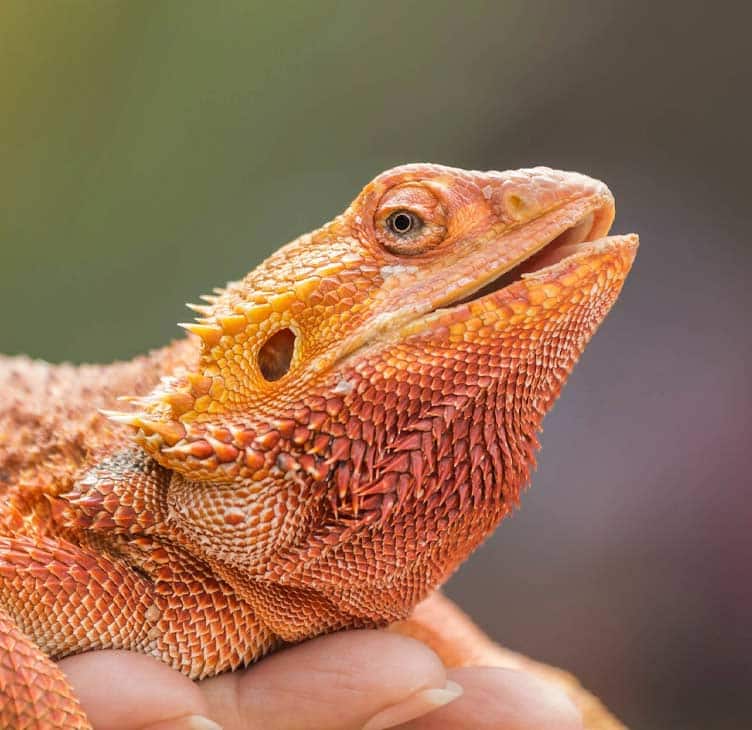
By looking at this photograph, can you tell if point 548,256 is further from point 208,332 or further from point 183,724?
point 183,724

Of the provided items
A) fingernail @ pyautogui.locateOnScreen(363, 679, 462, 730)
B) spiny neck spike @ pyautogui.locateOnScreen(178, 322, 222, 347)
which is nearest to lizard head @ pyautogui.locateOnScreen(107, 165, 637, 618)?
spiny neck spike @ pyautogui.locateOnScreen(178, 322, 222, 347)

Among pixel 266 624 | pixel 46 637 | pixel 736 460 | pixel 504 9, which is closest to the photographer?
pixel 46 637

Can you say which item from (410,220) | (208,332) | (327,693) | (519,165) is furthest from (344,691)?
(519,165)

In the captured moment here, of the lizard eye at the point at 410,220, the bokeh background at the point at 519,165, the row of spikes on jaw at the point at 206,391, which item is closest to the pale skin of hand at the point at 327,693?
the row of spikes on jaw at the point at 206,391

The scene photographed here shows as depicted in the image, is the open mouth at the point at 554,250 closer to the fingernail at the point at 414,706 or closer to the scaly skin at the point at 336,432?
the scaly skin at the point at 336,432

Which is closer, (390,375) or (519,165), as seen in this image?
(390,375)

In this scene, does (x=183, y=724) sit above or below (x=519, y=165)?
below

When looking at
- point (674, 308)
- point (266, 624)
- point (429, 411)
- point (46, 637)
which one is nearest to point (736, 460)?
point (674, 308)

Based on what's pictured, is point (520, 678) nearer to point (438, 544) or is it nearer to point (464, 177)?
point (438, 544)
